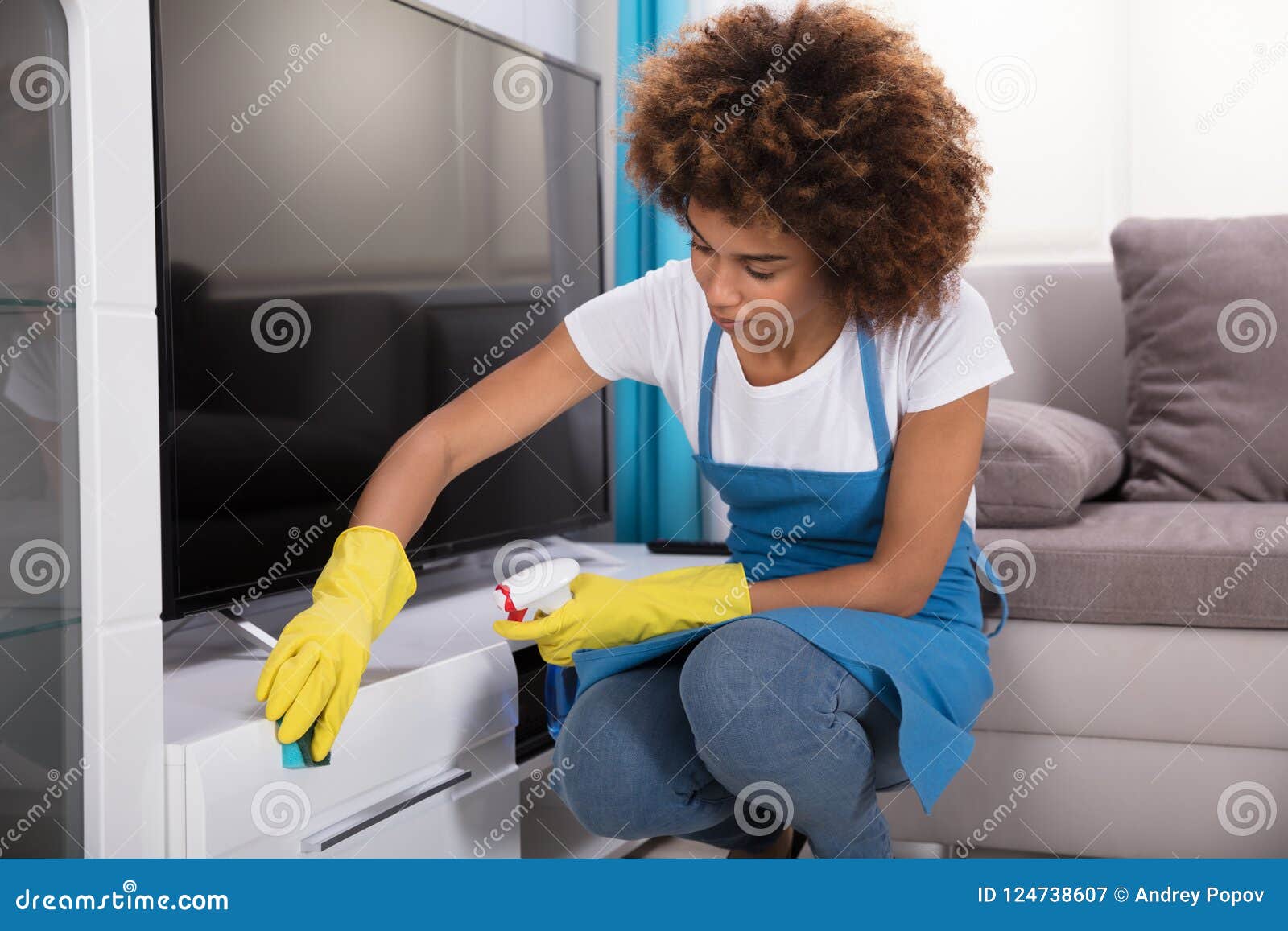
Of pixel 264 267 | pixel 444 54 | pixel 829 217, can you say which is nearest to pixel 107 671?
pixel 264 267

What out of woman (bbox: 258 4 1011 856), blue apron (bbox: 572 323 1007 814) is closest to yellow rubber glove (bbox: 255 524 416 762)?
woman (bbox: 258 4 1011 856)

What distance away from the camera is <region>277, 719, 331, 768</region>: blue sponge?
1.03m

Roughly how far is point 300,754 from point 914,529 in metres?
0.63

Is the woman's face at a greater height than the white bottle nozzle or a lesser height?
greater

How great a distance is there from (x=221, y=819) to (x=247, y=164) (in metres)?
0.70

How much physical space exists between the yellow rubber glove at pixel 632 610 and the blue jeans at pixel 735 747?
1.9 inches

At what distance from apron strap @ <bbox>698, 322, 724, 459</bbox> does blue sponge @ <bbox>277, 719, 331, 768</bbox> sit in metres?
0.55

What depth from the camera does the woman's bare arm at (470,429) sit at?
1.20 m

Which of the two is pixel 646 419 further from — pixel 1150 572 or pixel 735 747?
pixel 735 747

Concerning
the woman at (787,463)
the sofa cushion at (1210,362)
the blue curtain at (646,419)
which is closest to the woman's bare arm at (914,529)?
the woman at (787,463)

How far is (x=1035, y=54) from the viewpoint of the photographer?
2365 millimetres

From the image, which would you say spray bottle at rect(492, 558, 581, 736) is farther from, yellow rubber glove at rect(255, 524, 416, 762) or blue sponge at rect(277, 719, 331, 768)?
blue sponge at rect(277, 719, 331, 768)

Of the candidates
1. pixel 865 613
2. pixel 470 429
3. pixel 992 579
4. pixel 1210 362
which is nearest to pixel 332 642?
pixel 470 429
